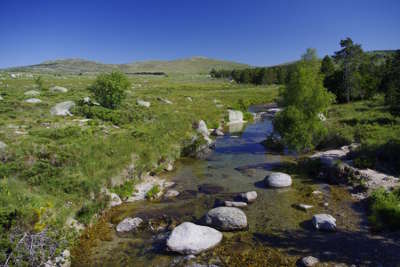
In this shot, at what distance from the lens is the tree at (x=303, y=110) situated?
24.3 metres

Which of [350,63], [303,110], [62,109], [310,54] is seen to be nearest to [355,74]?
[350,63]

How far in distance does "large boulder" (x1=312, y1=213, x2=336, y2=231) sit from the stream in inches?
13.8

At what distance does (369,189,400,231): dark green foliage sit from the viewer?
1320 centimetres

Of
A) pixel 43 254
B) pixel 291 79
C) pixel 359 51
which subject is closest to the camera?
pixel 43 254

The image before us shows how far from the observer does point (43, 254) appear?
380 inches

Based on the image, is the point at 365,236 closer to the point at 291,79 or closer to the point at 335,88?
the point at 291,79

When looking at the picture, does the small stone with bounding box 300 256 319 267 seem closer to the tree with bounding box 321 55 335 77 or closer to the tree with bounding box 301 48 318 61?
the tree with bounding box 301 48 318 61

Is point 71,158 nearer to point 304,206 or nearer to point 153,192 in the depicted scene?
point 153,192

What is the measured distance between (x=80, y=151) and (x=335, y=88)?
5954cm

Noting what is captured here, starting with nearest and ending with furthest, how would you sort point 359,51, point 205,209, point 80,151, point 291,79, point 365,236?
1. point 365,236
2. point 205,209
3. point 80,151
4. point 291,79
5. point 359,51

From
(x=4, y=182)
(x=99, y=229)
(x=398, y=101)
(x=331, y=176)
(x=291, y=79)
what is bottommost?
(x=99, y=229)

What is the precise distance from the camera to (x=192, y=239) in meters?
11.9

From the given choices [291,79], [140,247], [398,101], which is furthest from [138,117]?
[398,101]

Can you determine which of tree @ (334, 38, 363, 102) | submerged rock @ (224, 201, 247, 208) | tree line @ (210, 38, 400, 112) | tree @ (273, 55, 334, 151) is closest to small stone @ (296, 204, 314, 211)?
submerged rock @ (224, 201, 247, 208)
